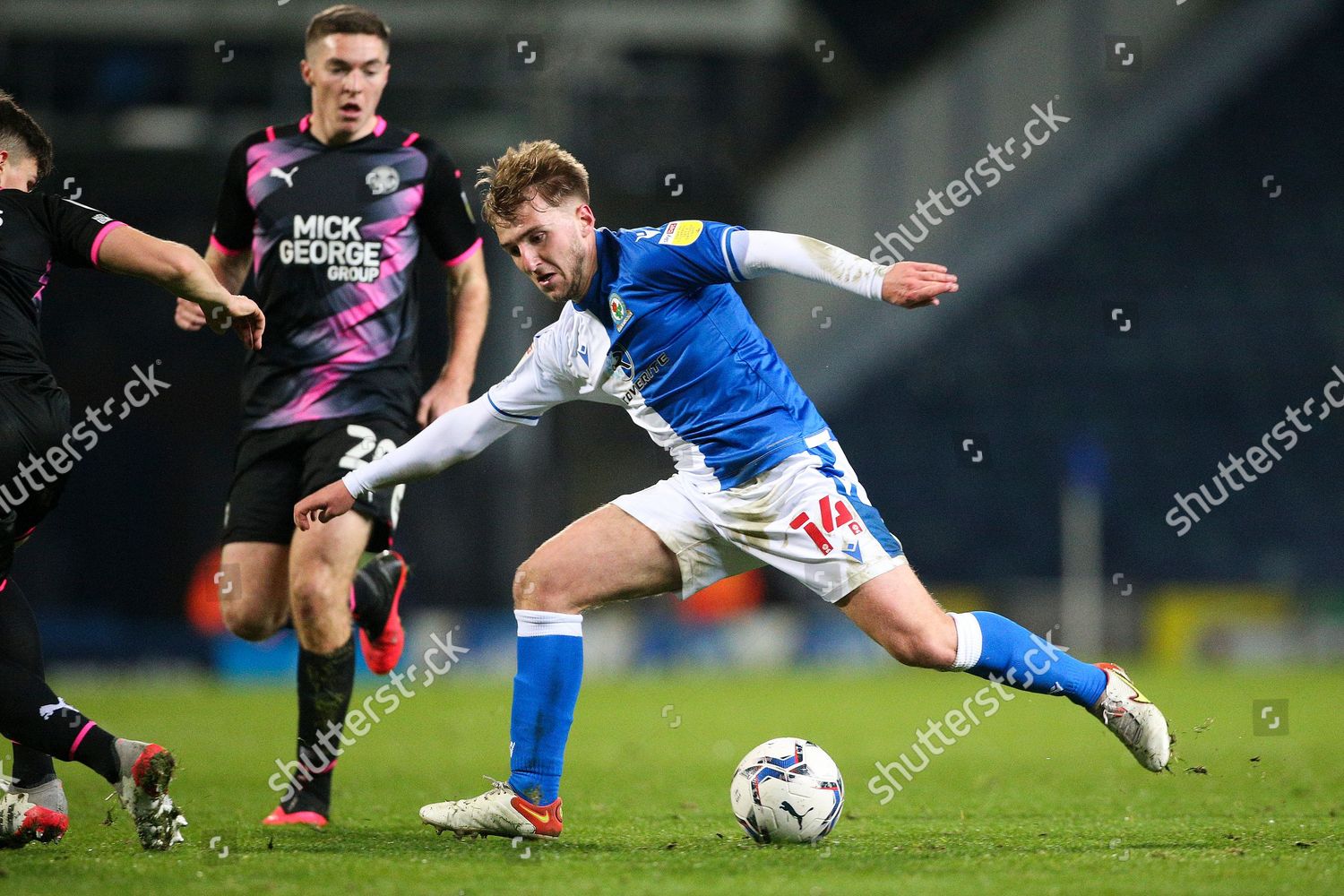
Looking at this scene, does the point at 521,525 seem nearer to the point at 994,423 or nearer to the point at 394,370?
the point at 994,423

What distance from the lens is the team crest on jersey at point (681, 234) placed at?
464 centimetres

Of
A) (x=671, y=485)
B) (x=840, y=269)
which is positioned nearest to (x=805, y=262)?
(x=840, y=269)

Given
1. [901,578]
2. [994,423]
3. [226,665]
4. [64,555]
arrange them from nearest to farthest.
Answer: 1. [901,578]
2. [226,665]
3. [64,555]
4. [994,423]

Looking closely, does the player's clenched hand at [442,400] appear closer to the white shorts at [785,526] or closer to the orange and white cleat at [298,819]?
the white shorts at [785,526]

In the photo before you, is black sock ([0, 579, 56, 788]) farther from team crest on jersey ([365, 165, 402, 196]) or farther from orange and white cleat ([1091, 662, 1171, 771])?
orange and white cleat ([1091, 662, 1171, 771])

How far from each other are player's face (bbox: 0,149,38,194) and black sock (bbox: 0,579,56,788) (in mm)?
1200

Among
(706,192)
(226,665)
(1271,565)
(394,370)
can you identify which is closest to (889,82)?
(706,192)

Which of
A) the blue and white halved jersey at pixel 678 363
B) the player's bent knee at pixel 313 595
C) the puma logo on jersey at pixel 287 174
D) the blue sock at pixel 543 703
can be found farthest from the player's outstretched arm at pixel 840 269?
the puma logo on jersey at pixel 287 174

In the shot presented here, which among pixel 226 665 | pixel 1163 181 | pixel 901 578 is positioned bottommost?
pixel 226 665

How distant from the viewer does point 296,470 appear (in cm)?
571

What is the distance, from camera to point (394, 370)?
5.79m

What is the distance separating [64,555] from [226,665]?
4.17 metres

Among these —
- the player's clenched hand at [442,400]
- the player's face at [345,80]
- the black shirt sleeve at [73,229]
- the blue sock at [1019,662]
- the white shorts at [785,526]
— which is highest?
the player's face at [345,80]

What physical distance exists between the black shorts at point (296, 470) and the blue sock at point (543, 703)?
3.45 ft
